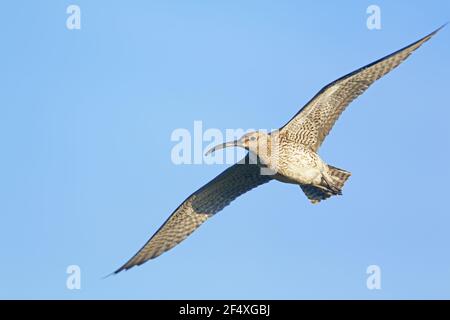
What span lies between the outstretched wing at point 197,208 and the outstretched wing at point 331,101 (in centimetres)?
122

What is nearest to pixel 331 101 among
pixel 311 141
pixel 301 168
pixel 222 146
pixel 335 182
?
pixel 311 141

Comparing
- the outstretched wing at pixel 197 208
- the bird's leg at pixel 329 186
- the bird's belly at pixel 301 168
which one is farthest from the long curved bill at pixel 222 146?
the bird's leg at pixel 329 186

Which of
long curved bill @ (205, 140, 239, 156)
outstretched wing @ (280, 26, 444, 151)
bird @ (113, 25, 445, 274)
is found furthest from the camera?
long curved bill @ (205, 140, 239, 156)

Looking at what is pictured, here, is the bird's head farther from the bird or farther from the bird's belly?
the bird's belly

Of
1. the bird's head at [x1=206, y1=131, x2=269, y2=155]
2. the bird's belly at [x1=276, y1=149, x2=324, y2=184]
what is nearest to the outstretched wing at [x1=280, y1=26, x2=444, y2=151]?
the bird's belly at [x1=276, y1=149, x2=324, y2=184]

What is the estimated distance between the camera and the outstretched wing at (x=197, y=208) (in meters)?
20.7

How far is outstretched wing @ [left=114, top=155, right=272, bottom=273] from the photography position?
67.9ft

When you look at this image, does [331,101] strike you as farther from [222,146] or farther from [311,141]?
[222,146]

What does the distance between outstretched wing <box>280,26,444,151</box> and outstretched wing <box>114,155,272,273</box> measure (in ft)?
4.01

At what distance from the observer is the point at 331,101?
19562mm

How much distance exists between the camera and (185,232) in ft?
68.8
